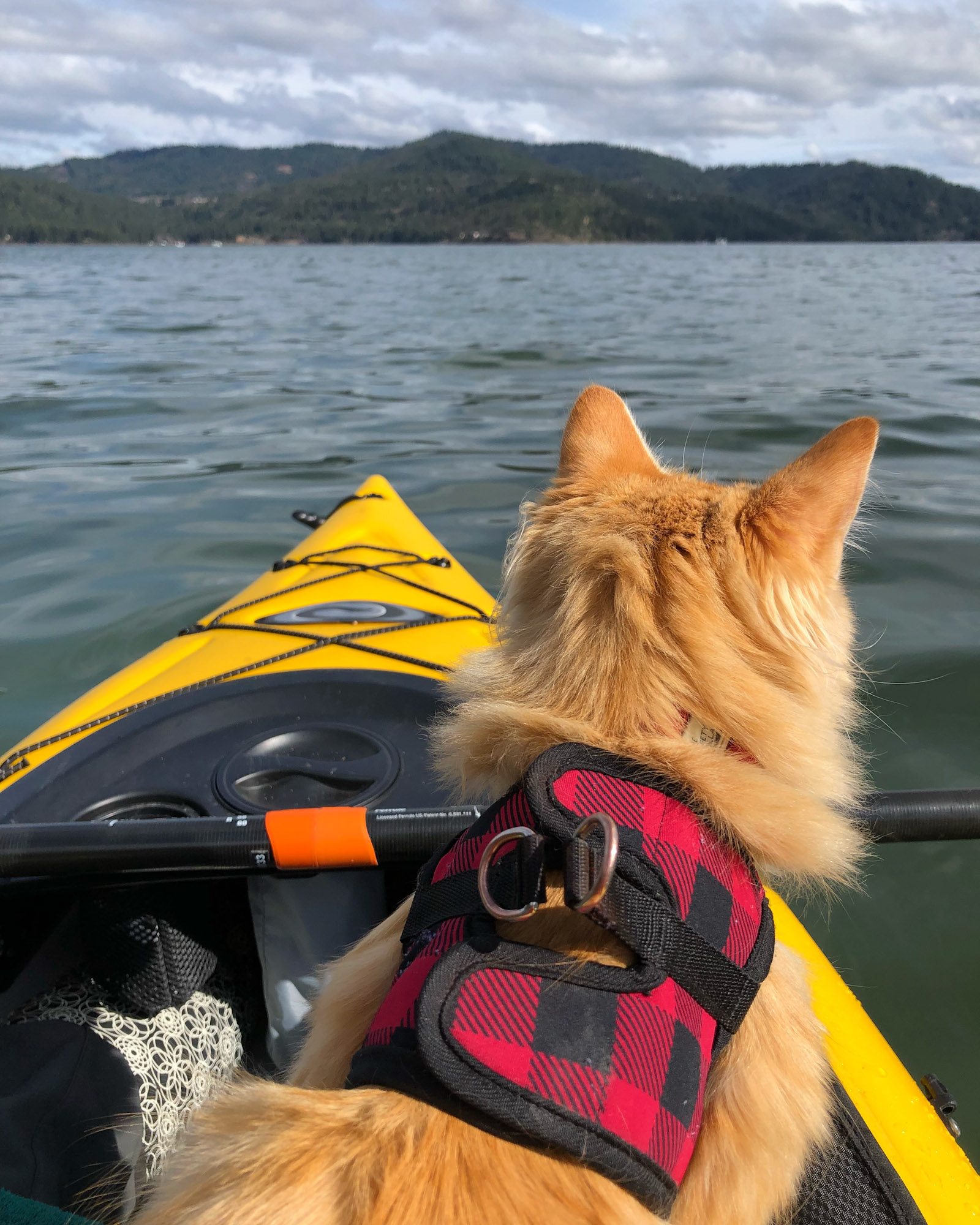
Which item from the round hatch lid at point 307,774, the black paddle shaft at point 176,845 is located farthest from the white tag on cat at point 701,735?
the round hatch lid at point 307,774

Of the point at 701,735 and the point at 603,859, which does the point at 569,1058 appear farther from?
the point at 701,735

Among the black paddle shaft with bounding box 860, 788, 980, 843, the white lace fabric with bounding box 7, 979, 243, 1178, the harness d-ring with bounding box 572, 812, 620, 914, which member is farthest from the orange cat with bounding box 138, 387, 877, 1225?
the white lace fabric with bounding box 7, 979, 243, 1178

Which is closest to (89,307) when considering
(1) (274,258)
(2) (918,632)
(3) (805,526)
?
(2) (918,632)

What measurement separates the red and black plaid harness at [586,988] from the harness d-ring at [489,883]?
0.02 meters

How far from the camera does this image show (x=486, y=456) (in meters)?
Answer: 9.62

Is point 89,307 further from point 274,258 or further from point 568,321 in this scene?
point 274,258

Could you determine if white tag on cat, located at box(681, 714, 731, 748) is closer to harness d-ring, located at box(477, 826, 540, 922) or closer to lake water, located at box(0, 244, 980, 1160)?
harness d-ring, located at box(477, 826, 540, 922)

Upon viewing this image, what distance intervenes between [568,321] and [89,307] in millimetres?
14559

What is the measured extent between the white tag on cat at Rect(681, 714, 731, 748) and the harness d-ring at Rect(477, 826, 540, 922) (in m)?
0.37

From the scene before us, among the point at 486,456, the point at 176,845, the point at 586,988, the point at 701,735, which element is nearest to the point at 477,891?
the point at 586,988

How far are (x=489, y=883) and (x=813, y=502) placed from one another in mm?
892

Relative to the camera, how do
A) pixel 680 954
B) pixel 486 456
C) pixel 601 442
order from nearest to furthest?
pixel 680 954 < pixel 601 442 < pixel 486 456

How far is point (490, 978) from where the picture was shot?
1.17 metres

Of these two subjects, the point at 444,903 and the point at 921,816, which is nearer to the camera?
the point at 444,903
